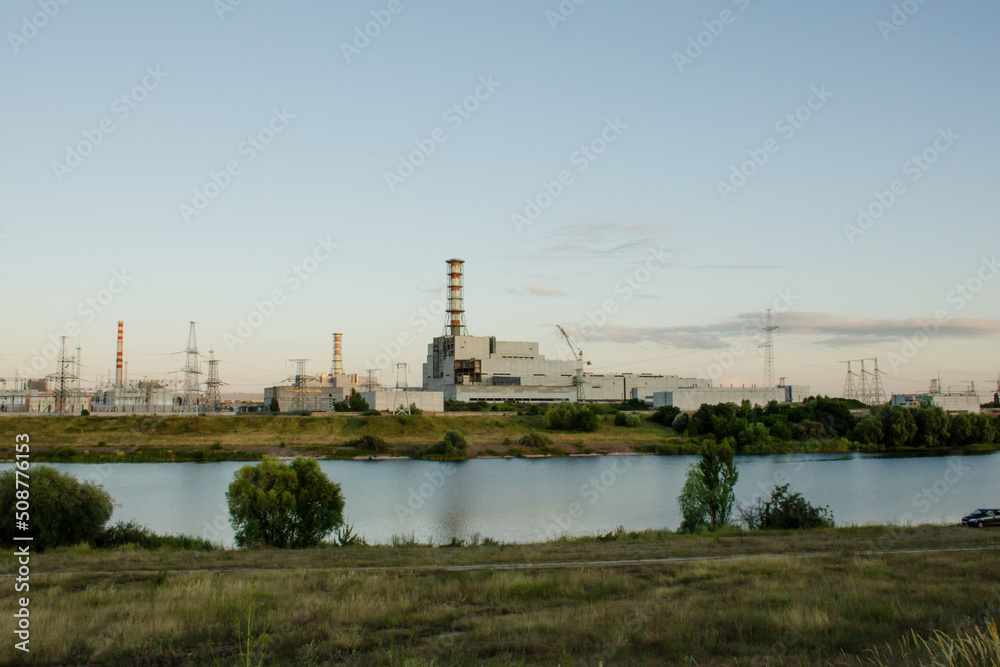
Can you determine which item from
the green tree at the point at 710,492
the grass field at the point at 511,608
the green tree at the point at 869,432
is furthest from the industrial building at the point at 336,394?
the grass field at the point at 511,608

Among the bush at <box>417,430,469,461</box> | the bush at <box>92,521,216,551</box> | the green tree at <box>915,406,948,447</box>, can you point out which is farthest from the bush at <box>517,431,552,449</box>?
the bush at <box>92,521,216,551</box>

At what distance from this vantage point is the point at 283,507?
21.7m

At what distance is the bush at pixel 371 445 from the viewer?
59.8 m

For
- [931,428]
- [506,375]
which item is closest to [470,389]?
[506,375]

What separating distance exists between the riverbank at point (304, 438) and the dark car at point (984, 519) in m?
40.9

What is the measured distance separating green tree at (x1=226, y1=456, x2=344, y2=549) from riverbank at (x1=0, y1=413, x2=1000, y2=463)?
3612cm

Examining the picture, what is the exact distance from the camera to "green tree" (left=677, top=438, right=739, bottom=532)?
2444cm

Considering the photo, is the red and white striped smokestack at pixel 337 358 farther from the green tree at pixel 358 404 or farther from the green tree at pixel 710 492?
the green tree at pixel 710 492

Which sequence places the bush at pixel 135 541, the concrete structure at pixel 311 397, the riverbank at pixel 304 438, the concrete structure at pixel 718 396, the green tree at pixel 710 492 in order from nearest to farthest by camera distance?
the bush at pixel 135 541
the green tree at pixel 710 492
the riverbank at pixel 304 438
the concrete structure at pixel 718 396
the concrete structure at pixel 311 397

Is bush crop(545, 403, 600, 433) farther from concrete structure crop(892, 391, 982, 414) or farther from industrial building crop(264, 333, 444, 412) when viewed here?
concrete structure crop(892, 391, 982, 414)

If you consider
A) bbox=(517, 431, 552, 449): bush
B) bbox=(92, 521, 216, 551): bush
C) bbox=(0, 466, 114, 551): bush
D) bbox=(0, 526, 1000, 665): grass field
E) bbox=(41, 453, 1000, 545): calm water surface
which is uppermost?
bbox=(0, 526, 1000, 665): grass field

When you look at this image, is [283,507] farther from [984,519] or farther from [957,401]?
[957,401]

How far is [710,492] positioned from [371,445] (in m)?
40.0

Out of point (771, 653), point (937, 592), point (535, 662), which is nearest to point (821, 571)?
point (937, 592)
